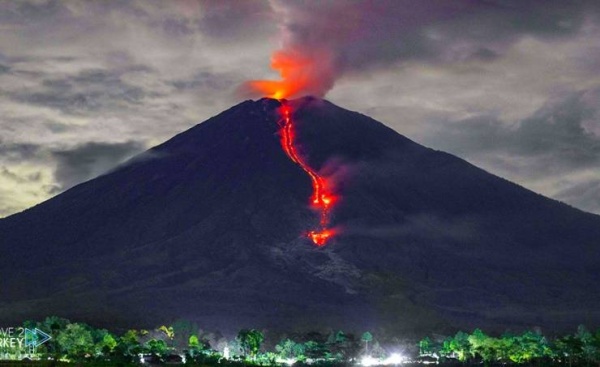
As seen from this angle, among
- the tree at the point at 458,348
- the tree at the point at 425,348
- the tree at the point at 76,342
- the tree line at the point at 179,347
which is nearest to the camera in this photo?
the tree line at the point at 179,347

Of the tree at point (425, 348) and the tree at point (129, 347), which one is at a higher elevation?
the tree at point (425, 348)

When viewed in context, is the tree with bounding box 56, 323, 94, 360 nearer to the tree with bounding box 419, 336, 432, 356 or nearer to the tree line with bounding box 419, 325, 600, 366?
the tree line with bounding box 419, 325, 600, 366

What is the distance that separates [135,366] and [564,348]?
229 feet

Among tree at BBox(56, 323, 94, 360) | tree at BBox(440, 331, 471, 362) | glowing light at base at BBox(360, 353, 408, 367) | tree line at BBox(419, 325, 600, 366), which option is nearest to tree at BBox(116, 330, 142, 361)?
tree at BBox(56, 323, 94, 360)

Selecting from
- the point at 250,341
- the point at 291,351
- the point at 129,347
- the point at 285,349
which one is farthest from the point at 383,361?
the point at 129,347

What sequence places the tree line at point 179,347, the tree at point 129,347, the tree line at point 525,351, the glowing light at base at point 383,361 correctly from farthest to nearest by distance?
the glowing light at base at point 383,361 < the tree line at point 525,351 < the tree at point 129,347 < the tree line at point 179,347

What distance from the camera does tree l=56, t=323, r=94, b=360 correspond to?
436ft

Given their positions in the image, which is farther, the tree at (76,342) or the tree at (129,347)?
the tree at (129,347)

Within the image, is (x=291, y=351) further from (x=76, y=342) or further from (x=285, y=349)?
(x=76, y=342)

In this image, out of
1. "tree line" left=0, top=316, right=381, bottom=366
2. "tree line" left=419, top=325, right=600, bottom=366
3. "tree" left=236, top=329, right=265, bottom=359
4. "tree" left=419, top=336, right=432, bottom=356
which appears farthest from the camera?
"tree" left=419, top=336, right=432, bottom=356

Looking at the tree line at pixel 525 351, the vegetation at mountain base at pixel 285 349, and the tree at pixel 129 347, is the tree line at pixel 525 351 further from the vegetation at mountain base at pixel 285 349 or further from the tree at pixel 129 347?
the tree at pixel 129 347

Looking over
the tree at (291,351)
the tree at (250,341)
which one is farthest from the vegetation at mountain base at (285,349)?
the tree at (291,351)

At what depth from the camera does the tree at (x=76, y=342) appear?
133 metres

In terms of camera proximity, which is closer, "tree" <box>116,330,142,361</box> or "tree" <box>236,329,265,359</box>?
"tree" <box>116,330,142,361</box>
